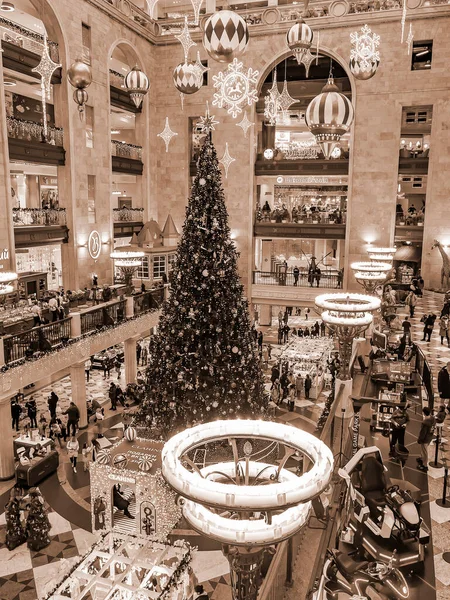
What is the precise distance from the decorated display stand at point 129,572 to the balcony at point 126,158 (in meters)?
15.8

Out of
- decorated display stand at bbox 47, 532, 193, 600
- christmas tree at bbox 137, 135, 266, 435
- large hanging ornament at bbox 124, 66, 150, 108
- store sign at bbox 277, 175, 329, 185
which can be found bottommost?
decorated display stand at bbox 47, 532, 193, 600

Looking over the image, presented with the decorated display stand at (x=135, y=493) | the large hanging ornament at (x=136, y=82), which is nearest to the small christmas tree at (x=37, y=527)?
the decorated display stand at (x=135, y=493)

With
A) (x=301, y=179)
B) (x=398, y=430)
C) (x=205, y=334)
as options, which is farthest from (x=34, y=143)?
(x=398, y=430)

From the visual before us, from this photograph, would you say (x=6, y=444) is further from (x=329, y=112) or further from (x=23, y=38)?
(x=23, y=38)

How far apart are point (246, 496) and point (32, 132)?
630 inches

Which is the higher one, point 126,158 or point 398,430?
point 126,158

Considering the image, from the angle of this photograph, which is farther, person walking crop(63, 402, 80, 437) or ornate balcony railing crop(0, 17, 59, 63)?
ornate balcony railing crop(0, 17, 59, 63)

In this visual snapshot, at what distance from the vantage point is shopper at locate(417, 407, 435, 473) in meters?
9.89

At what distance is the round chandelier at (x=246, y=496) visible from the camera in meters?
2.55

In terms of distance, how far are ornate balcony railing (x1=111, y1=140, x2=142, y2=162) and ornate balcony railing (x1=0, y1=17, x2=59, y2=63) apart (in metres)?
4.38

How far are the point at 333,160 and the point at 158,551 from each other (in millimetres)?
17766

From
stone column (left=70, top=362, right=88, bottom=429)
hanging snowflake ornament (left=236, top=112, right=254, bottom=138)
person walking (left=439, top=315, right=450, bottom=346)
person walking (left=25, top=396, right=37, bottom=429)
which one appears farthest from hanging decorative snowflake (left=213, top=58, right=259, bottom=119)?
Answer: person walking (left=439, top=315, right=450, bottom=346)

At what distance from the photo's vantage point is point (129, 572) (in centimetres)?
659

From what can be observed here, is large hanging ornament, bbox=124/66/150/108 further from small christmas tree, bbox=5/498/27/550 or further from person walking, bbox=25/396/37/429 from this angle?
small christmas tree, bbox=5/498/27/550
